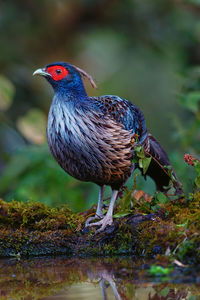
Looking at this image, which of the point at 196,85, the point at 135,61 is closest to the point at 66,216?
the point at 196,85

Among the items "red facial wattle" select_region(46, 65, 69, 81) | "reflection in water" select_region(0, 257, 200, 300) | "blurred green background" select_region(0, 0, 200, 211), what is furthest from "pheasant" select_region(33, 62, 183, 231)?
"blurred green background" select_region(0, 0, 200, 211)

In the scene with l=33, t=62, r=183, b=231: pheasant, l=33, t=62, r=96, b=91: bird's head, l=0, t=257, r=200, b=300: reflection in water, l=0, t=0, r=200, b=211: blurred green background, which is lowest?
l=0, t=257, r=200, b=300: reflection in water

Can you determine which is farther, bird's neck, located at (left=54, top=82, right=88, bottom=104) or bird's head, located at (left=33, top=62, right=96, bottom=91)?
bird's head, located at (left=33, top=62, right=96, bottom=91)

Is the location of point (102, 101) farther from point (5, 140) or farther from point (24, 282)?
point (5, 140)

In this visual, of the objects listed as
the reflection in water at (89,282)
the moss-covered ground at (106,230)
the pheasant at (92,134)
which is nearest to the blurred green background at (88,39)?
the pheasant at (92,134)

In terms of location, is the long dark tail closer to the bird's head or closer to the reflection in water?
→ the bird's head

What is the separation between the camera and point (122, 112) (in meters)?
5.08

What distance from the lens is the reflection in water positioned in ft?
10.1

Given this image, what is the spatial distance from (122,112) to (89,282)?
6.73 ft

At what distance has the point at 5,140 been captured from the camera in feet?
38.3

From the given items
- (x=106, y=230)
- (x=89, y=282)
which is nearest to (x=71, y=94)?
(x=106, y=230)

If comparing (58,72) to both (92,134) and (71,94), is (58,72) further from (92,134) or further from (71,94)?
(92,134)

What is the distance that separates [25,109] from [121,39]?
7.64 ft

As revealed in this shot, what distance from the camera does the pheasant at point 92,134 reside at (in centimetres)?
470
